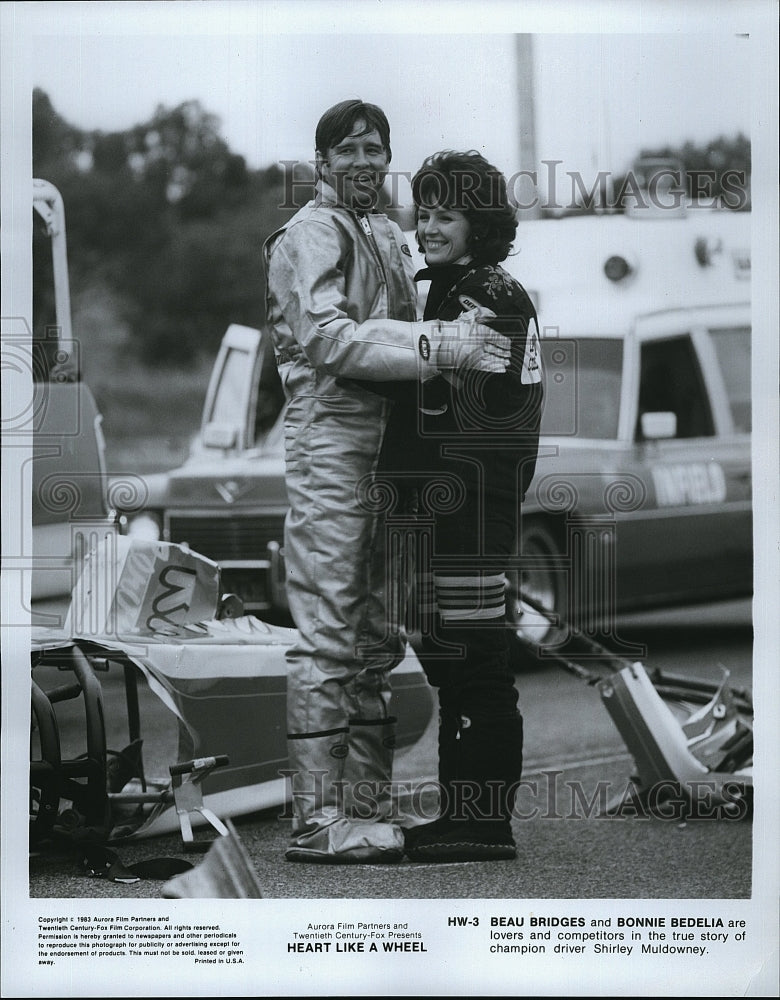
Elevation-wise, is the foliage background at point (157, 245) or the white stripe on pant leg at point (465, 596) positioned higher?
the foliage background at point (157, 245)

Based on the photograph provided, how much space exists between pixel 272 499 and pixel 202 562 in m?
0.33

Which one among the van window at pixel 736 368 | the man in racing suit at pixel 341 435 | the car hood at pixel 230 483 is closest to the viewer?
the man in racing suit at pixel 341 435

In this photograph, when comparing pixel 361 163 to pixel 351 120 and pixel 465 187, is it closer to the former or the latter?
pixel 351 120

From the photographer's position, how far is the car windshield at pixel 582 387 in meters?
4.85

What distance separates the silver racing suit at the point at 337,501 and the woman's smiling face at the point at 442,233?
59mm

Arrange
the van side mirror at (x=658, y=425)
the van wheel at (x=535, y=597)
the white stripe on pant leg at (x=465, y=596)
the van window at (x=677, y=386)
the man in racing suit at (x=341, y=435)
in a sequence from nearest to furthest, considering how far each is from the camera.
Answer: the man in racing suit at (x=341, y=435), the white stripe on pant leg at (x=465, y=596), the van wheel at (x=535, y=597), the van window at (x=677, y=386), the van side mirror at (x=658, y=425)

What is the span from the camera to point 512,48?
4707mm

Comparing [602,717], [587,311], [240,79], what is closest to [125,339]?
[240,79]

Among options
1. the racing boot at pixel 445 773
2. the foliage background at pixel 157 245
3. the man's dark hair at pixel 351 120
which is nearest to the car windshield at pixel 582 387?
the foliage background at pixel 157 245

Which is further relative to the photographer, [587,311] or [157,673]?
[587,311]

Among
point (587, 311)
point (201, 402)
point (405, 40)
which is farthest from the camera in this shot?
point (201, 402)

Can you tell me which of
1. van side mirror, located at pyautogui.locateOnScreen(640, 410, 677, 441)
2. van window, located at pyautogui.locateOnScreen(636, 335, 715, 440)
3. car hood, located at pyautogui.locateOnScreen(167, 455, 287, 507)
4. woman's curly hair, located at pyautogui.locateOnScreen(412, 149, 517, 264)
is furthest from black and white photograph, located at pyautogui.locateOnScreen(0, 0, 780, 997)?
van side mirror, located at pyautogui.locateOnScreen(640, 410, 677, 441)

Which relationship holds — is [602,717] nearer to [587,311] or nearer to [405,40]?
[587,311]
